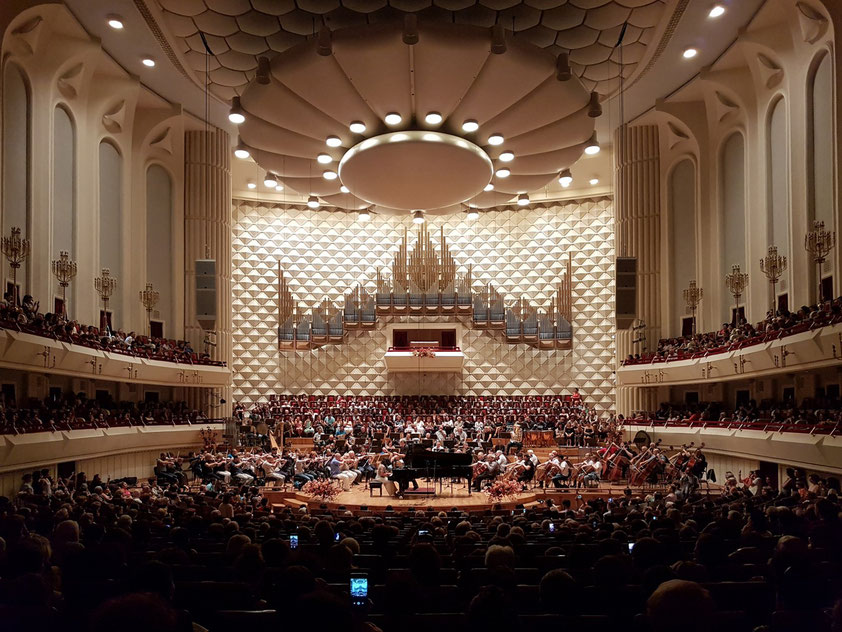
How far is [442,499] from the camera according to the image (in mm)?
15602

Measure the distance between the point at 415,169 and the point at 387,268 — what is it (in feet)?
46.4

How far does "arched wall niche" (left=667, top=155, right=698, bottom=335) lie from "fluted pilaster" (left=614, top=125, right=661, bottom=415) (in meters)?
0.48

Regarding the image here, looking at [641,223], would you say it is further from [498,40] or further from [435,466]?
[435,466]

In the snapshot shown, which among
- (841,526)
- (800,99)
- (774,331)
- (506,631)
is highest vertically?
(800,99)

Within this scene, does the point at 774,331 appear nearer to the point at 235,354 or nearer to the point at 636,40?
the point at 636,40

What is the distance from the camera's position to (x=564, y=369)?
30.4 m

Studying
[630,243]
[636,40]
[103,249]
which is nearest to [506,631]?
[636,40]

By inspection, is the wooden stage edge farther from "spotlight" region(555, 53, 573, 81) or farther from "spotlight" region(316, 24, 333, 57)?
"spotlight" region(316, 24, 333, 57)

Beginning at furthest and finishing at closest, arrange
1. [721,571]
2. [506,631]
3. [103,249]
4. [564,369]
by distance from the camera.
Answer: [564,369], [103,249], [721,571], [506,631]

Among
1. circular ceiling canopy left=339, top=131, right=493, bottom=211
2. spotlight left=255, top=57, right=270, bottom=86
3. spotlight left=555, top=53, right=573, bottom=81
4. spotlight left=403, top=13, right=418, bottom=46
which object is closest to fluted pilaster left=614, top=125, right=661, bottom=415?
circular ceiling canopy left=339, top=131, right=493, bottom=211

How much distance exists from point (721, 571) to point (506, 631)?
2825 mm

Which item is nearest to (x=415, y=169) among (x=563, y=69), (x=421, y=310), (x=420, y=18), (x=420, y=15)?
(x=420, y=15)

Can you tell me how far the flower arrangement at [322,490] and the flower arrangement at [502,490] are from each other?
3700mm

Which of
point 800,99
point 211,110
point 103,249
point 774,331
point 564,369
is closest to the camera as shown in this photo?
point 774,331
